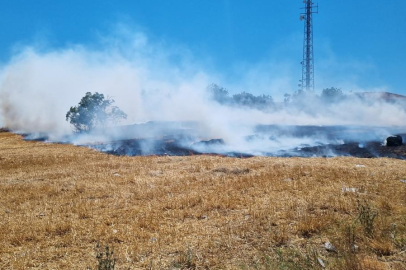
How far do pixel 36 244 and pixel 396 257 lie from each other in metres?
7.43

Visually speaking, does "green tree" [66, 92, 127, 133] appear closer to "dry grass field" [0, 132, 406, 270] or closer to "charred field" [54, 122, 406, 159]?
"charred field" [54, 122, 406, 159]

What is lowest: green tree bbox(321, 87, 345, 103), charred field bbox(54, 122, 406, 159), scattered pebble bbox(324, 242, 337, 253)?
scattered pebble bbox(324, 242, 337, 253)

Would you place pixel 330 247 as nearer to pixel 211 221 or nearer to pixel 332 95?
pixel 211 221

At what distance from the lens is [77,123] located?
48.3 meters

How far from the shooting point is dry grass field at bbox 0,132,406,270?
214 inches

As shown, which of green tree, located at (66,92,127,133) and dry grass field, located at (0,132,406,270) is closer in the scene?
dry grass field, located at (0,132,406,270)

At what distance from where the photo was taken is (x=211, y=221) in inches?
301

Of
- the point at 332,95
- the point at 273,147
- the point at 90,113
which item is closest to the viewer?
the point at 273,147

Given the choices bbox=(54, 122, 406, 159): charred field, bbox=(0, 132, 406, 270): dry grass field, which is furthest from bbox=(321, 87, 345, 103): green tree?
bbox=(0, 132, 406, 270): dry grass field

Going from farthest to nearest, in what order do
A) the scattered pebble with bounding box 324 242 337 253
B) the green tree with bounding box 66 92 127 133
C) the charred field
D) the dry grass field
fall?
1. the green tree with bounding box 66 92 127 133
2. the charred field
3. the scattered pebble with bounding box 324 242 337 253
4. the dry grass field

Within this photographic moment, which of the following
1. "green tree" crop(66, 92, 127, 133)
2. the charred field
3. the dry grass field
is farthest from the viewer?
"green tree" crop(66, 92, 127, 133)

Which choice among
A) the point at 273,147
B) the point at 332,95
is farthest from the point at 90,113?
the point at 332,95

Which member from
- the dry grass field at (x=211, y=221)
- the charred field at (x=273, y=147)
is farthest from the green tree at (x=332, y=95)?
the dry grass field at (x=211, y=221)

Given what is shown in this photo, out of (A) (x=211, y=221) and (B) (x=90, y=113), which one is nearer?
(A) (x=211, y=221)
